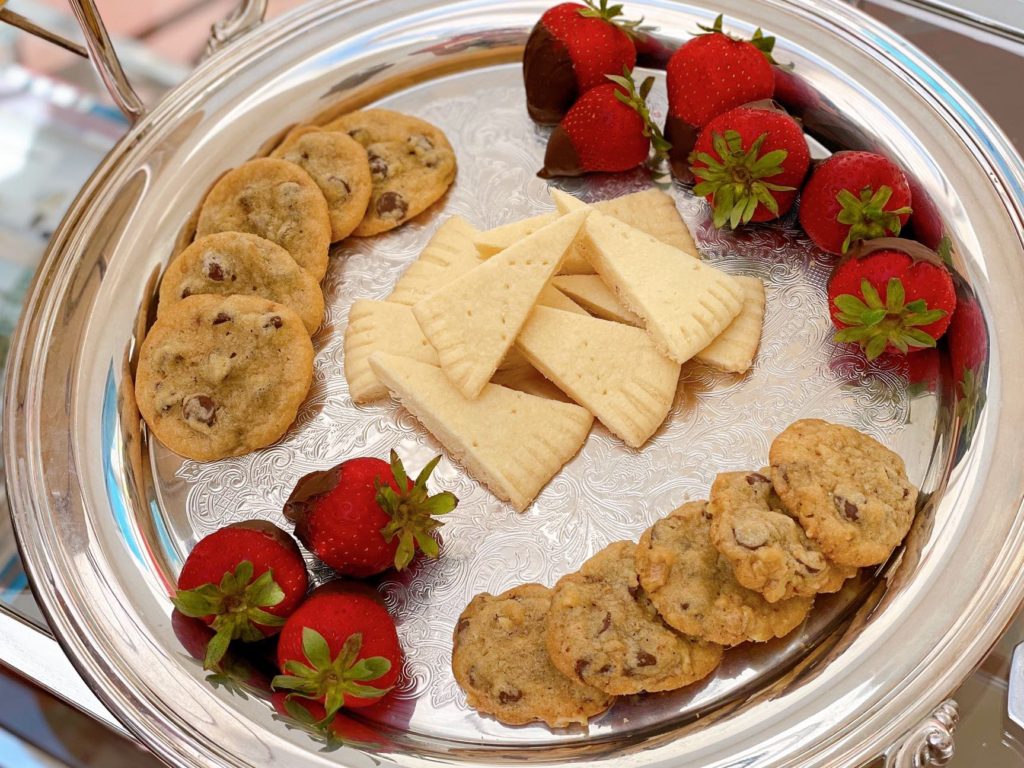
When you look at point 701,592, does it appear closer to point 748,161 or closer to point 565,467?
point 565,467

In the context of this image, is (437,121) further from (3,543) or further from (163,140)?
(3,543)

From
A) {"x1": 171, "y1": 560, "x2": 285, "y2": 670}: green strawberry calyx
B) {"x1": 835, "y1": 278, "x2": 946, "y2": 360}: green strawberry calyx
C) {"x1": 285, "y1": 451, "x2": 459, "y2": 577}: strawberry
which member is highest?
{"x1": 835, "y1": 278, "x2": 946, "y2": 360}: green strawberry calyx

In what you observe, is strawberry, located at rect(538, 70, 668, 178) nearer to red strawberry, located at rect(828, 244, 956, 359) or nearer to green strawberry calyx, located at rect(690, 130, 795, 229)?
green strawberry calyx, located at rect(690, 130, 795, 229)

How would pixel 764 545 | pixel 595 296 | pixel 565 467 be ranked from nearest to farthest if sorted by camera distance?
1. pixel 764 545
2. pixel 565 467
3. pixel 595 296

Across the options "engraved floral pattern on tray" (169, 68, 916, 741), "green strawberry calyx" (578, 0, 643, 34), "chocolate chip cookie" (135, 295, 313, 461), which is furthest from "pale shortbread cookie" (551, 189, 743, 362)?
"chocolate chip cookie" (135, 295, 313, 461)

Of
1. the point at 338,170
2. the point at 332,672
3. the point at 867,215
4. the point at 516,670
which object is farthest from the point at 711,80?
the point at 332,672

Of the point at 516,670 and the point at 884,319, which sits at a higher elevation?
the point at 884,319

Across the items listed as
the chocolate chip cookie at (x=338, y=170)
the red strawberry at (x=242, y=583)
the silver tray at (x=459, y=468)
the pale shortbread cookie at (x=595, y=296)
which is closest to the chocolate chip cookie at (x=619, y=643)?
the silver tray at (x=459, y=468)
